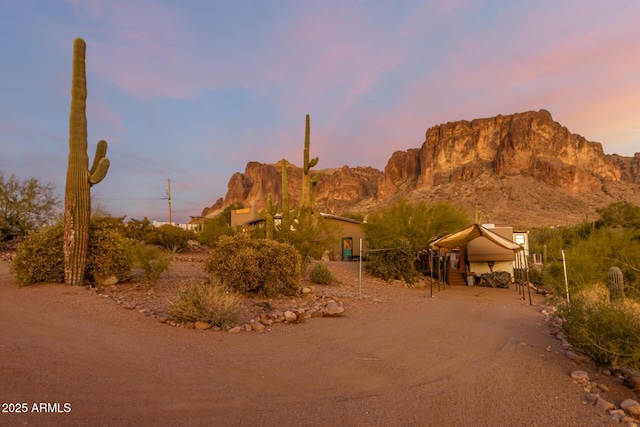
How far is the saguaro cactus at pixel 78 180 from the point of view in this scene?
10.2 m

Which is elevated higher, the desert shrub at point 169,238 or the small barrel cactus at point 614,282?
the desert shrub at point 169,238

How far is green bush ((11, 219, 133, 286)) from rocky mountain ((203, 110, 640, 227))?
5773 centimetres

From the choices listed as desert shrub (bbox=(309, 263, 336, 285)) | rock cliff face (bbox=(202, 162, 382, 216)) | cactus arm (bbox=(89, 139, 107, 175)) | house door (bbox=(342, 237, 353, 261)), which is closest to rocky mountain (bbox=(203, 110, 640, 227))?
rock cliff face (bbox=(202, 162, 382, 216))

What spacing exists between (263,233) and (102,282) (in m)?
7.63

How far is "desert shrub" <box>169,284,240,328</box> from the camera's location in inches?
295

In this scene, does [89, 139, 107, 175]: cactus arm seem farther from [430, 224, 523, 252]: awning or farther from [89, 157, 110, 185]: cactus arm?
[430, 224, 523, 252]: awning

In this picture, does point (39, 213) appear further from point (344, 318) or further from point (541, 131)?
point (541, 131)

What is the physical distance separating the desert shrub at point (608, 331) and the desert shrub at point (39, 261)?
11.2 metres

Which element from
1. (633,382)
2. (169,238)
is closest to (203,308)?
(633,382)

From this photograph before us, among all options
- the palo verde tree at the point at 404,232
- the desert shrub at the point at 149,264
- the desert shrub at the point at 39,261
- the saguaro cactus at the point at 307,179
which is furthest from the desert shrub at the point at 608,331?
the saguaro cactus at the point at 307,179

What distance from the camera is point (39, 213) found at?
2238 cm

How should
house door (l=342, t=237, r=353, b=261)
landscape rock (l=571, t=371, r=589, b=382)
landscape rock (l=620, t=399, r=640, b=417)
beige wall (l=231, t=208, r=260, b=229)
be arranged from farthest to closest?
1. beige wall (l=231, t=208, r=260, b=229)
2. house door (l=342, t=237, r=353, b=261)
3. landscape rock (l=571, t=371, r=589, b=382)
4. landscape rock (l=620, t=399, r=640, b=417)

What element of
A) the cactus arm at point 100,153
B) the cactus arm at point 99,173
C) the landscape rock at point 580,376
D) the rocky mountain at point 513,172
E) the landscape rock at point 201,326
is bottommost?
the landscape rock at point 580,376

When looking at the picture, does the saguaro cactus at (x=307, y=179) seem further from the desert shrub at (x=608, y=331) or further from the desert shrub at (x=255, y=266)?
the desert shrub at (x=608, y=331)
